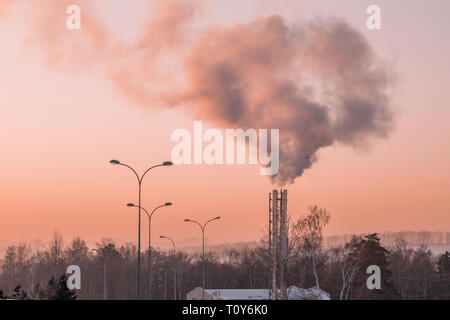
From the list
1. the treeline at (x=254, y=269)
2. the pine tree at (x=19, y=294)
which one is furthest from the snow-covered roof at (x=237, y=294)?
the pine tree at (x=19, y=294)

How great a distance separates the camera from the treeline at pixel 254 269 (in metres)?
83.1

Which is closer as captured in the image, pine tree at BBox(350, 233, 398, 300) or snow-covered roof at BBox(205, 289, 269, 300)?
snow-covered roof at BBox(205, 289, 269, 300)

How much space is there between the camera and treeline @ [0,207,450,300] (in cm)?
8306

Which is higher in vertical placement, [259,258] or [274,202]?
[274,202]

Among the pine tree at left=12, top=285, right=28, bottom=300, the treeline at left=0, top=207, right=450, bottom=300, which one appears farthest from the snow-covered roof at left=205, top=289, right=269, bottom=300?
the pine tree at left=12, top=285, right=28, bottom=300

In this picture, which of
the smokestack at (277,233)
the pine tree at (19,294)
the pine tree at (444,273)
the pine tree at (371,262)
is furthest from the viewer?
the pine tree at (444,273)

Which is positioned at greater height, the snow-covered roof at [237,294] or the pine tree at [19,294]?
the pine tree at [19,294]

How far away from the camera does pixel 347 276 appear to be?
8406 centimetres

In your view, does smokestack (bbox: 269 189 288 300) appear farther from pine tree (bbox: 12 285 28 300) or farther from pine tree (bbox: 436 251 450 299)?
pine tree (bbox: 436 251 450 299)

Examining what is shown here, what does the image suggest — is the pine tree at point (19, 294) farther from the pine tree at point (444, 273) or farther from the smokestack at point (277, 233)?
the pine tree at point (444, 273)
